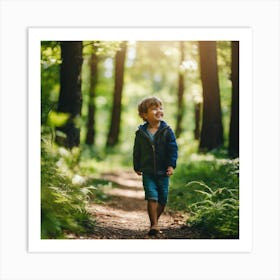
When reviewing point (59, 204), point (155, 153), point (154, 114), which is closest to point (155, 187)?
point (155, 153)

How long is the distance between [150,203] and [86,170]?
308 cm

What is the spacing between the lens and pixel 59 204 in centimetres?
564

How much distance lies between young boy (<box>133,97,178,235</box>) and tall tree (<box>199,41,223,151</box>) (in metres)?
1.29

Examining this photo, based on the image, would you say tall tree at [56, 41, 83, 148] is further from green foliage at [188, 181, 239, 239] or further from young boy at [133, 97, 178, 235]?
green foliage at [188, 181, 239, 239]

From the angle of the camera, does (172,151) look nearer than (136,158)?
Yes

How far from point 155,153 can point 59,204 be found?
1172 mm

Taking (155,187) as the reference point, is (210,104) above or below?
above

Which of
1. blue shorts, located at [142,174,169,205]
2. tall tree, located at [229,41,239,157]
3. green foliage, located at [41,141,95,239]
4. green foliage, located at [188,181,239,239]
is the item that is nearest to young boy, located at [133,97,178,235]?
blue shorts, located at [142,174,169,205]

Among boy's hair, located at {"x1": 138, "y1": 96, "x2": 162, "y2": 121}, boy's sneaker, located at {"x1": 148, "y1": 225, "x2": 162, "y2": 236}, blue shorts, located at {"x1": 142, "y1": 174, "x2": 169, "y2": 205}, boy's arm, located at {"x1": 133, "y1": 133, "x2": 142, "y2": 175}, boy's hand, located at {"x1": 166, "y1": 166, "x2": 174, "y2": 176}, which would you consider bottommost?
boy's sneaker, located at {"x1": 148, "y1": 225, "x2": 162, "y2": 236}

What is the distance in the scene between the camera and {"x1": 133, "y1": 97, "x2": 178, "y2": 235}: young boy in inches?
220

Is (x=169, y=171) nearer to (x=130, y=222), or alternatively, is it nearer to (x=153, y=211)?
(x=153, y=211)

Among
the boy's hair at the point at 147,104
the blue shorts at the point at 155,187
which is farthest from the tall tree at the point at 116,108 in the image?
the blue shorts at the point at 155,187
